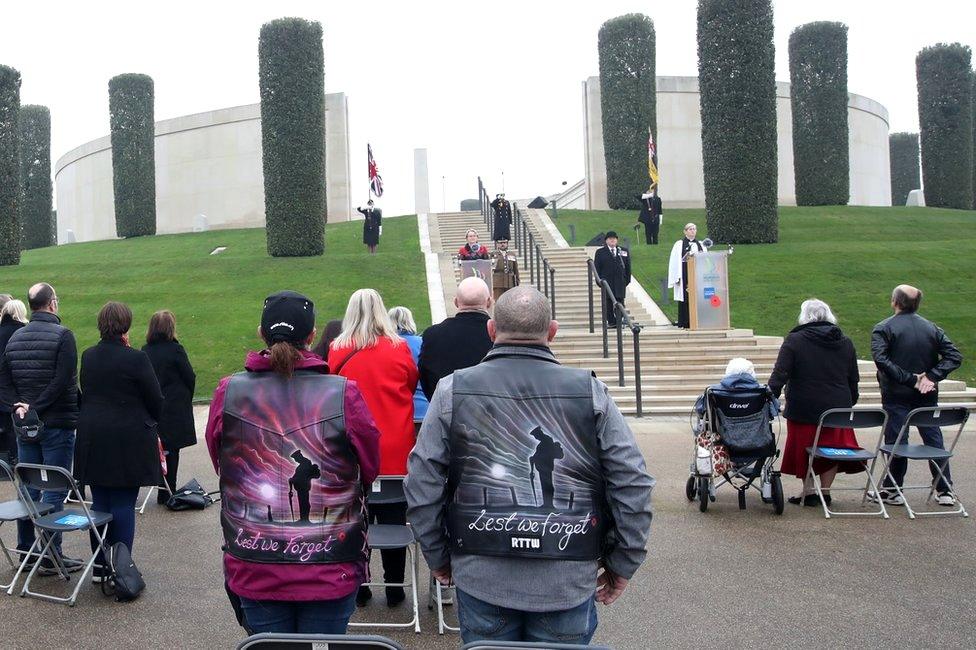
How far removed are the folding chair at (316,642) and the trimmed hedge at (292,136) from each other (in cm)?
2106

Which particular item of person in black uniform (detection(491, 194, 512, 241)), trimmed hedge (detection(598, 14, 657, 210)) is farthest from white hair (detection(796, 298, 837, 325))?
trimmed hedge (detection(598, 14, 657, 210))

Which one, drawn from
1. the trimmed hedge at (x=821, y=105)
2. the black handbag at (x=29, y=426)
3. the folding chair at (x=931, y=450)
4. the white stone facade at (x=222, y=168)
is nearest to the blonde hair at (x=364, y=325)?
the black handbag at (x=29, y=426)

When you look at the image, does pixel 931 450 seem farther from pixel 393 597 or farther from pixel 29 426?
pixel 29 426

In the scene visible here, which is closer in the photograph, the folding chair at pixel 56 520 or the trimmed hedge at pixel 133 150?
the folding chair at pixel 56 520

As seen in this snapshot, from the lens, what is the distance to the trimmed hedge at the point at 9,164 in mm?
23766

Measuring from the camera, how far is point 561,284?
1925cm

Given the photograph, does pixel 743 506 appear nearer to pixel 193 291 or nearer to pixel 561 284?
pixel 561 284

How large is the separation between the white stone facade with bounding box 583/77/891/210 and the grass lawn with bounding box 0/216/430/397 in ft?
36.4

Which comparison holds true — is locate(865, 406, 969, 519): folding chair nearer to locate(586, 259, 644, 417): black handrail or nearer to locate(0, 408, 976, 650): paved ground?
locate(0, 408, 976, 650): paved ground

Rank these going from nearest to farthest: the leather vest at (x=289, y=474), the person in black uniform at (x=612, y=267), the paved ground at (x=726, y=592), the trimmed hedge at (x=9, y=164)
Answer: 1. the leather vest at (x=289, y=474)
2. the paved ground at (x=726, y=592)
3. the person in black uniform at (x=612, y=267)
4. the trimmed hedge at (x=9, y=164)

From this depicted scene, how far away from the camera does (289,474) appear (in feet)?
9.53

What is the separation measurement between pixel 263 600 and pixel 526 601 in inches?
34.3

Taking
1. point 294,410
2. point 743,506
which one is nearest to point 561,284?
point 743,506

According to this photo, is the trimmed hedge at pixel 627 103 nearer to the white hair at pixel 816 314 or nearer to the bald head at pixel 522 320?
the white hair at pixel 816 314
